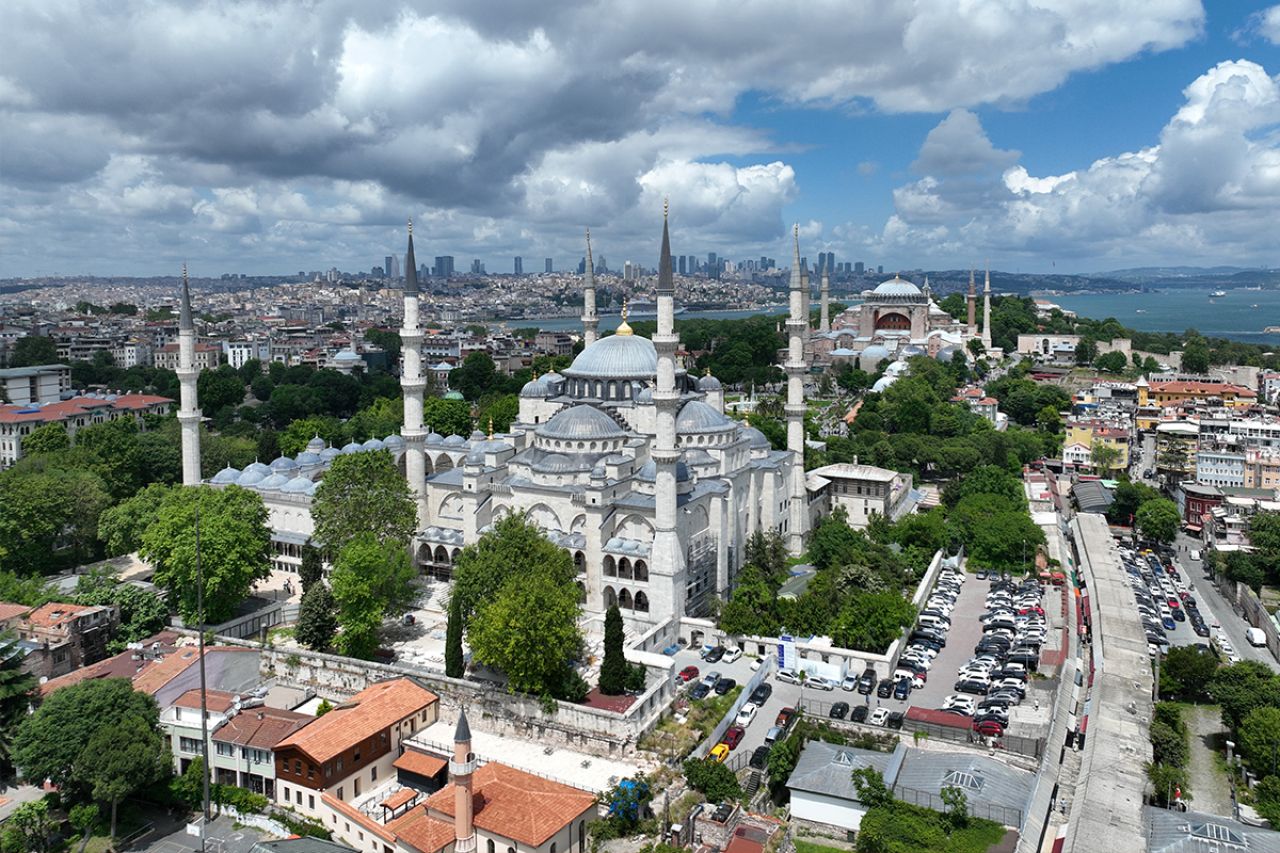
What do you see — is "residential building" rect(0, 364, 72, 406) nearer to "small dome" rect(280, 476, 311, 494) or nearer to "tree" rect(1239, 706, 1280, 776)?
"small dome" rect(280, 476, 311, 494)

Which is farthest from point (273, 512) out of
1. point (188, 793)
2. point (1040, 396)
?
point (1040, 396)

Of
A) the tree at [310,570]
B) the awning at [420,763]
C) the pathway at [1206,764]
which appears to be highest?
the tree at [310,570]

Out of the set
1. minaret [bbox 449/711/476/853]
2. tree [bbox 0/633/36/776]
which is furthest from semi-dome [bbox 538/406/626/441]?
tree [bbox 0/633/36/776]

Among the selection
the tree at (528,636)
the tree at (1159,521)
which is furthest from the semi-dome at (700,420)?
the tree at (1159,521)

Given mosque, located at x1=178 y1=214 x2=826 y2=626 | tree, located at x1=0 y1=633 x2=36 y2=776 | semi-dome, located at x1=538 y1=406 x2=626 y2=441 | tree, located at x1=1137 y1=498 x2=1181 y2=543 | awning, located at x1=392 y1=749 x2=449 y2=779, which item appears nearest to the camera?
tree, located at x1=0 y1=633 x2=36 y2=776

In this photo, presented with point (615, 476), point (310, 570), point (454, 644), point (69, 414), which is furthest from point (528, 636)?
point (69, 414)

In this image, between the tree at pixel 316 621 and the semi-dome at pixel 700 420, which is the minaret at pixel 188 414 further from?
the semi-dome at pixel 700 420

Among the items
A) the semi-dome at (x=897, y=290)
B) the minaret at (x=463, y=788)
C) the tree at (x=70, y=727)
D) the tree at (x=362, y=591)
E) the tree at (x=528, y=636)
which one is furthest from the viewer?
the semi-dome at (x=897, y=290)

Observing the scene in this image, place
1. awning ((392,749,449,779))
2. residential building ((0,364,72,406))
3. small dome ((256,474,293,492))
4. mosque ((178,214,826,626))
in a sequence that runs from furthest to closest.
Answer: residential building ((0,364,72,406)) < small dome ((256,474,293,492)) < mosque ((178,214,826,626)) < awning ((392,749,449,779))
